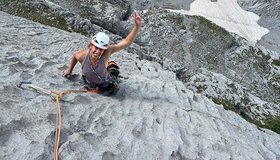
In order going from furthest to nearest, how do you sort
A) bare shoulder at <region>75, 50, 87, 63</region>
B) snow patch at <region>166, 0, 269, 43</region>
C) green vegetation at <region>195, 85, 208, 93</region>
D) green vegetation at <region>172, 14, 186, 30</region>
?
snow patch at <region>166, 0, 269, 43</region> → green vegetation at <region>172, 14, 186, 30</region> → green vegetation at <region>195, 85, 208, 93</region> → bare shoulder at <region>75, 50, 87, 63</region>

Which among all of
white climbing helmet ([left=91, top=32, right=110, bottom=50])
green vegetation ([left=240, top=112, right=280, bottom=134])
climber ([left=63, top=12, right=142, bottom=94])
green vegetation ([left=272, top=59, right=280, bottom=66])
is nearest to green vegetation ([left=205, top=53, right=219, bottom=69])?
green vegetation ([left=272, top=59, right=280, bottom=66])

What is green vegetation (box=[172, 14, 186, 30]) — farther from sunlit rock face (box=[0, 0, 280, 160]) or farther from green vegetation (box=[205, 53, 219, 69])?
sunlit rock face (box=[0, 0, 280, 160])

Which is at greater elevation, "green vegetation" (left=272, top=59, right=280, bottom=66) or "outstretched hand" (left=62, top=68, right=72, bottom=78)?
"outstretched hand" (left=62, top=68, right=72, bottom=78)

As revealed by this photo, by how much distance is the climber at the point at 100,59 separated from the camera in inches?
418

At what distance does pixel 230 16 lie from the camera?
221 ft

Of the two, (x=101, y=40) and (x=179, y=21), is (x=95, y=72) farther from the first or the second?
(x=179, y=21)

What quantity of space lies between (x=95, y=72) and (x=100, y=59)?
26.2 inches

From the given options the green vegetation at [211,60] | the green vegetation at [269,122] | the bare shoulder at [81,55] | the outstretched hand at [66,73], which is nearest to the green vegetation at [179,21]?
the green vegetation at [211,60]

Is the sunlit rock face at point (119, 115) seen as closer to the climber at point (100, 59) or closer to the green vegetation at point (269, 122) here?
the green vegetation at point (269, 122)

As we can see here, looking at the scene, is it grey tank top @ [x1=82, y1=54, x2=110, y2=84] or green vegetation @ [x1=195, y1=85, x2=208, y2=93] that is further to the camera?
green vegetation @ [x1=195, y1=85, x2=208, y2=93]

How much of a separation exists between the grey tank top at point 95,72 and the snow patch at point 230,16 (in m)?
53.6

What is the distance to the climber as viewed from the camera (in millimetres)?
10625

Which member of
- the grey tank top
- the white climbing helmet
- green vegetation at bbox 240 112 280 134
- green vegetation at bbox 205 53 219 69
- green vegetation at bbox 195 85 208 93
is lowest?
green vegetation at bbox 205 53 219 69

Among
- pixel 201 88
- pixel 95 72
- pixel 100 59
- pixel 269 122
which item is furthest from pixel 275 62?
pixel 100 59
